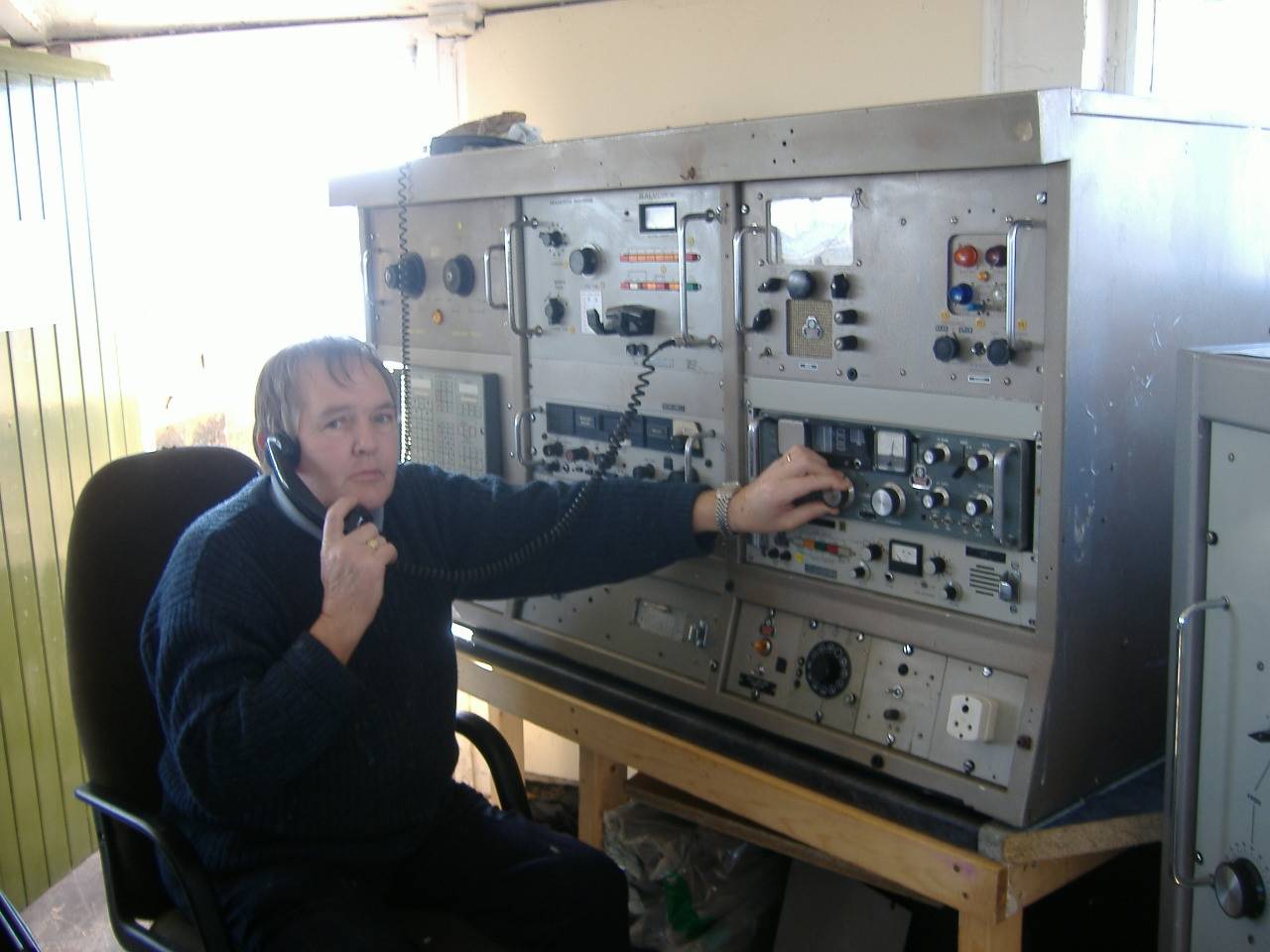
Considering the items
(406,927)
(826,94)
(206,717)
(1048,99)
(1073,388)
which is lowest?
(406,927)

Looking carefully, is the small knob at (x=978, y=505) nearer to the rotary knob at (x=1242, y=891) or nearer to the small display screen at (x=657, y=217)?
the rotary knob at (x=1242, y=891)

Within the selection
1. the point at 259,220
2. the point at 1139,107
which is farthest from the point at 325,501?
the point at 259,220

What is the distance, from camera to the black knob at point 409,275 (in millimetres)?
2482

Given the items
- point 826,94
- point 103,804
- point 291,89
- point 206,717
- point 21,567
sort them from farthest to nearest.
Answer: point 291,89 < point 21,567 < point 826,94 < point 103,804 < point 206,717

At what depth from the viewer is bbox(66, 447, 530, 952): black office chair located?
178 cm

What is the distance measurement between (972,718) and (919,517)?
Result: 0.92 ft

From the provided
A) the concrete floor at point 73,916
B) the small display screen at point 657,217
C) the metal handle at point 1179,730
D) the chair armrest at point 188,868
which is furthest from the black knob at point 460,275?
the concrete floor at point 73,916

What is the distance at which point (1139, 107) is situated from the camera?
159 centimetres

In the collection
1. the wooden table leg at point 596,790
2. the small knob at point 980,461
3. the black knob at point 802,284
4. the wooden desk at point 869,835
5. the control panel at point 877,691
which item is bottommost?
the wooden table leg at point 596,790

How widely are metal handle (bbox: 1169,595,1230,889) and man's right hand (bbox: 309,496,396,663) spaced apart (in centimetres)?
102

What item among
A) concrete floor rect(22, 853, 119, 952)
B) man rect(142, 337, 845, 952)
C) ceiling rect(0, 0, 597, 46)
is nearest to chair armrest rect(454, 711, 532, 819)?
man rect(142, 337, 845, 952)

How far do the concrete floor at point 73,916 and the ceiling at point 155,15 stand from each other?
2220 mm

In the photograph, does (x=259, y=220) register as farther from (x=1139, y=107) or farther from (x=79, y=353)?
(x=1139, y=107)

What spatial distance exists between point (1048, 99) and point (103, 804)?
1.55 m
